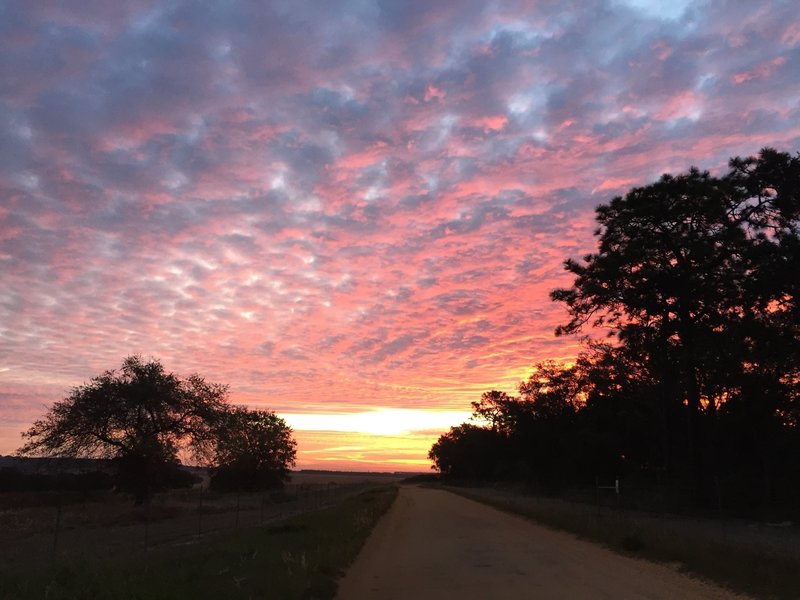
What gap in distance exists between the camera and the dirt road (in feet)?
39.5

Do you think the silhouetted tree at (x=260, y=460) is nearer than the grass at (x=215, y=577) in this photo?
No

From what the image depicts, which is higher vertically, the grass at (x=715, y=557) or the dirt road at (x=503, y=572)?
the grass at (x=715, y=557)

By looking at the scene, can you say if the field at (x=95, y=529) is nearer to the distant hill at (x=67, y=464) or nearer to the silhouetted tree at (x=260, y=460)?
the distant hill at (x=67, y=464)

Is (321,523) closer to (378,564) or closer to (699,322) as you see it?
(378,564)

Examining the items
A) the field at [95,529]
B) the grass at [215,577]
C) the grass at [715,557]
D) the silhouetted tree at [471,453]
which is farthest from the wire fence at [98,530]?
the silhouetted tree at [471,453]

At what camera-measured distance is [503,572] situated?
14.7m

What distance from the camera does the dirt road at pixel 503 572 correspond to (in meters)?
12.0

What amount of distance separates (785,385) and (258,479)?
57.7 m

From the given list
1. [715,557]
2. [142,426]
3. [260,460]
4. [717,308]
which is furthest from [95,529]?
[260,460]

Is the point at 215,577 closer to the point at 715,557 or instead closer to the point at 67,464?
the point at 715,557

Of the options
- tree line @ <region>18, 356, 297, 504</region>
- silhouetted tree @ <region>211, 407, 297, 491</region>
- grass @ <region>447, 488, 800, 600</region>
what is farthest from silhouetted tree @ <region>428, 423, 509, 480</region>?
grass @ <region>447, 488, 800, 600</region>

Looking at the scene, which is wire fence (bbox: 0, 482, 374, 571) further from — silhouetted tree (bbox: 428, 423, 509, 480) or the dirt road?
silhouetted tree (bbox: 428, 423, 509, 480)

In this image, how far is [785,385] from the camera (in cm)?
3341

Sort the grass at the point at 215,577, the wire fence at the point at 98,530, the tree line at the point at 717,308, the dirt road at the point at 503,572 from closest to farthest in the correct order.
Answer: the grass at the point at 215,577, the dirt road at the point at 503,572, the wire fence at the point at 98,530, the tree line at the point at 717,308
